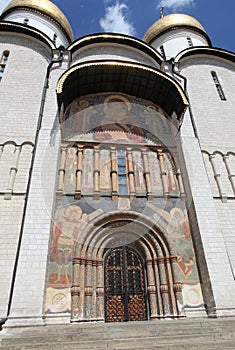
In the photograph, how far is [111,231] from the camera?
23.7ft

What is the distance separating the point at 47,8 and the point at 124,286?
15634 millimetres

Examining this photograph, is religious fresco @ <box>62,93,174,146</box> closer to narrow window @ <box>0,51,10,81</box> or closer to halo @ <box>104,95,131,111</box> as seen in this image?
halo @ <box>104,95,131,111</box>

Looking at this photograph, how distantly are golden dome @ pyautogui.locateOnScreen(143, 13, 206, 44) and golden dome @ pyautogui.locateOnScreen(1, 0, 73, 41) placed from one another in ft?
16.6

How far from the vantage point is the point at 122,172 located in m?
8.23

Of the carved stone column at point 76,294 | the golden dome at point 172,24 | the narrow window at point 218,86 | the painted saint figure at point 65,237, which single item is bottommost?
the carved stone column at point 76,294

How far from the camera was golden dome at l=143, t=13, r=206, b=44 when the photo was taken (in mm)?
15859

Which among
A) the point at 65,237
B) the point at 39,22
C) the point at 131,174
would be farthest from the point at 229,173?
the point at 39,22

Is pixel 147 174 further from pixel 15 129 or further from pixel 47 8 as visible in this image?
pixel 47 8

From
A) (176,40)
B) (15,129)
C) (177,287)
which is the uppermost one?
(176,40)

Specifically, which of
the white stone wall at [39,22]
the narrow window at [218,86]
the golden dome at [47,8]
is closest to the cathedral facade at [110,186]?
the narrow window at [218,86]

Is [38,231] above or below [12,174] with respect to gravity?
below

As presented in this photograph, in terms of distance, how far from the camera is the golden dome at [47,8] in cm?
1483

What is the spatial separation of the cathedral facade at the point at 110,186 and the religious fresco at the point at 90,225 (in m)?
0.03

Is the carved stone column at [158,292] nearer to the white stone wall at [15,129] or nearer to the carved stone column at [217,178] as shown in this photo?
the carved stone column at [217,178]
